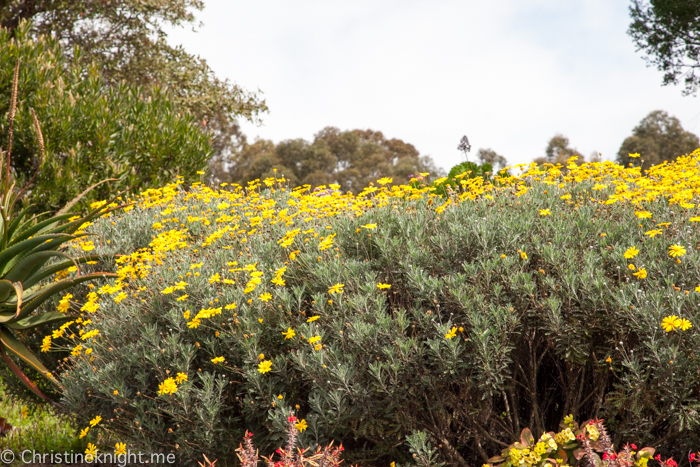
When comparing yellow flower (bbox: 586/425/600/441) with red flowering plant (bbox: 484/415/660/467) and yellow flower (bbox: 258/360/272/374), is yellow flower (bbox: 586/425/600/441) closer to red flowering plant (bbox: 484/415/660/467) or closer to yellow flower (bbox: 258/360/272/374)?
red flowering plant (bbox: 484/415/660/467)

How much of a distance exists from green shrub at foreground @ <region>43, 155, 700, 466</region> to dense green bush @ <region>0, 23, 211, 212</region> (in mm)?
4655

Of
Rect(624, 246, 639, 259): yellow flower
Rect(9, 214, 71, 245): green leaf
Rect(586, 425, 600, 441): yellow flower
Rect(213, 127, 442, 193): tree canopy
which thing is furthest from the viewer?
Rect(213, 127, 442, 193): tree canopy

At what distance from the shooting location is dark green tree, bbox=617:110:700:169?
35.9 metres

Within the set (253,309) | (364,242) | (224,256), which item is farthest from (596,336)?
(224,256)

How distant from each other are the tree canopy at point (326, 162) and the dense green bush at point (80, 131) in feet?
78.8

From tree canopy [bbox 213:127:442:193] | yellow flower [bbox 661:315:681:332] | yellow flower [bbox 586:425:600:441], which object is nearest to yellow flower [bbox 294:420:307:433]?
yellow flower [bbox 586:425:600:441]

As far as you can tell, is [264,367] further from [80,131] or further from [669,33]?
[669,33]

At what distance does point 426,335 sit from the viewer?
3.09 m

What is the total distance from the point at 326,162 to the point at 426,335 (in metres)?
33.6

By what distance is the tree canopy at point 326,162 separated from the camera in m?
35.3

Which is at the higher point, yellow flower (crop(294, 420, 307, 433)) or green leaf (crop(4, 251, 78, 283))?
green leaf (crop(4, 251, 78, 283))

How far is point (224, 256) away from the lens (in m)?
4.18

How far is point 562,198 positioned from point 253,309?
2527 millimetres

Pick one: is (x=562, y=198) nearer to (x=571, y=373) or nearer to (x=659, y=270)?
(x=659, y=270)
